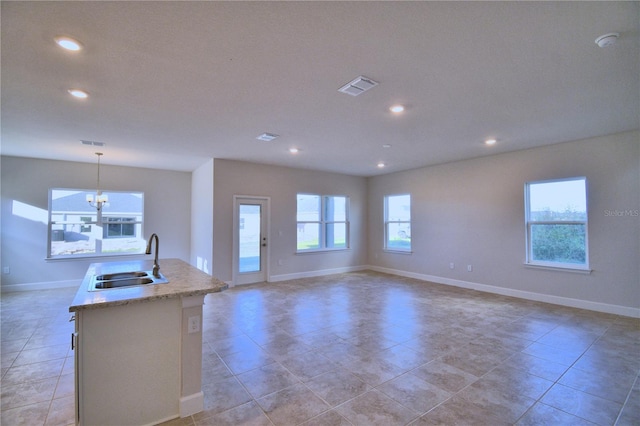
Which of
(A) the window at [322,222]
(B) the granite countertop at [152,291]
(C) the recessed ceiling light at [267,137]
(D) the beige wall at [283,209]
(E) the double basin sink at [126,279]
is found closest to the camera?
(B) the granite countertop at [152,291]

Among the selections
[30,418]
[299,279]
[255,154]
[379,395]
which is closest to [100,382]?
[30,418]

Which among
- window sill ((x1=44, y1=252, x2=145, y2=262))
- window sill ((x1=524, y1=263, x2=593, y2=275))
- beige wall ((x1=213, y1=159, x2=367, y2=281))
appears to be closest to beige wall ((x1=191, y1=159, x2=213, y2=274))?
beige wall ((x1=213, y1=159, x2=367, y2=281))

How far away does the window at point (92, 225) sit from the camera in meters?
6.25

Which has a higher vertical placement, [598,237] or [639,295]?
[598,237]

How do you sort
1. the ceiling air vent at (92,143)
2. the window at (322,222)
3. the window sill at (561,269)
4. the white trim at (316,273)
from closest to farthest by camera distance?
1. the window sill at (561,269)
2. the ceiling air vent at (92,143)
3. the white trim at (316,273)
4. the window at (322,222)

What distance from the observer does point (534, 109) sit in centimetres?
342

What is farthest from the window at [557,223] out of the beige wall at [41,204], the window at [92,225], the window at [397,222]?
the window at [92,225]

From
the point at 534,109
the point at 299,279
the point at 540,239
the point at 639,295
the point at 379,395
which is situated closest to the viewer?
the point at 379,395

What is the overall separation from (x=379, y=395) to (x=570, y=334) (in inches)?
110

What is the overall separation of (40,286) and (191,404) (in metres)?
6.07

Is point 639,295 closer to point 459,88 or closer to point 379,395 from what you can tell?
point 459,88

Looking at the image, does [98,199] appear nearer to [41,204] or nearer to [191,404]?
[41,204]

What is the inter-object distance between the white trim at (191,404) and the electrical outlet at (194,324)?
0.47 meters

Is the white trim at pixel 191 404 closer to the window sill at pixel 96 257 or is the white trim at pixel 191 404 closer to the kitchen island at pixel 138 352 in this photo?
the kitchen island at pixel 138 352
